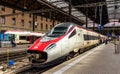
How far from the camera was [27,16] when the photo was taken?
69.6 metres

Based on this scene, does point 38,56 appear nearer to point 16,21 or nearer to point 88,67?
point 88,67

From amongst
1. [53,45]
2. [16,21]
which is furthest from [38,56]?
[16,21]

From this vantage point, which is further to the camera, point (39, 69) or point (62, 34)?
point (62, 34)

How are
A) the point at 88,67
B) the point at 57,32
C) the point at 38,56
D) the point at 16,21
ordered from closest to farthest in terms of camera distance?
the point at 38,56
the point at 88,67
the point at 57,32
the point at 16,21

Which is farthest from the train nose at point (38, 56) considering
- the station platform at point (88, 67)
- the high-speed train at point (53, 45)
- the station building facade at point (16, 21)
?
the station building facade at point (16, 21)

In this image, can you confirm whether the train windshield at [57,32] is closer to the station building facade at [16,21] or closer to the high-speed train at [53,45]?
the high-speed train at [53,45]

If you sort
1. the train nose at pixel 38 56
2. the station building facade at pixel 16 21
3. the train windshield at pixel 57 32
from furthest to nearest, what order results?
1. the station building facade at pixel 16 21
2. the train windshield at pixel 57 32
3. the train nose at pixel 38 56

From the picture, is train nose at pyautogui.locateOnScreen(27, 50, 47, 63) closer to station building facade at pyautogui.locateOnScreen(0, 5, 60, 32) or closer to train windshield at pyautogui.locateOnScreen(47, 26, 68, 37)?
train windshield at pyautogui.locateOnScreen(47, 26, 68, 37)

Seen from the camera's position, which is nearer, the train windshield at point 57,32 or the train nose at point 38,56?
the train nose at point 38,56

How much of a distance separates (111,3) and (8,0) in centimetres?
2417

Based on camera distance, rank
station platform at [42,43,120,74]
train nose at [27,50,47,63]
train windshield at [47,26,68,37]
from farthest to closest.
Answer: train windshield at [47,26,68,37], train nose at [27,50,47,63], station platform at [42,43,120,74]

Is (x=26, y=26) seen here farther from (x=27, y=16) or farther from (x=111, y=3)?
(x=111, y=3)

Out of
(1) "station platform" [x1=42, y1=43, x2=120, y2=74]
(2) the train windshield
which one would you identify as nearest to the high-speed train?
(2) the train windshield

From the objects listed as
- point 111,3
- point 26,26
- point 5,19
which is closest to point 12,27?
point 5,19
